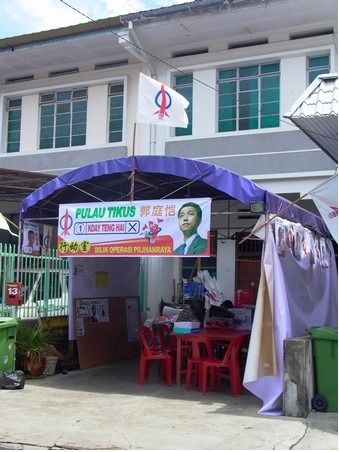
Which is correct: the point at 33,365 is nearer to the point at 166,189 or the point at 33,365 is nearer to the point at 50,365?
the point at 50,365

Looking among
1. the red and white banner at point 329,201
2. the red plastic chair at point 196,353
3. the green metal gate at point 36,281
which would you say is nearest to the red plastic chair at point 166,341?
the red plastic chair at point 196,353

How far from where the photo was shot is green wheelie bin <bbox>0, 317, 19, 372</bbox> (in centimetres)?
888

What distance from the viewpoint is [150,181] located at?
9977 millimetres

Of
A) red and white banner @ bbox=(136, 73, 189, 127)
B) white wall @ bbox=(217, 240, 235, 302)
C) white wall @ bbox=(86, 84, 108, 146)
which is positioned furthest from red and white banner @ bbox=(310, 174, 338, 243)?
white wall @ bbox=(86, 84, 108, 146)

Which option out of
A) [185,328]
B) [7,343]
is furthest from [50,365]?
[185,328]

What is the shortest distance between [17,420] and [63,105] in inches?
421

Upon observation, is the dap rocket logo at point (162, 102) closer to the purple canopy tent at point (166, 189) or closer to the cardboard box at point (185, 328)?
the purple canopy tent at point (166, 189)

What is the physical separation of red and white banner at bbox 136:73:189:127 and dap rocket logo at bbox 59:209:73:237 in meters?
2.07

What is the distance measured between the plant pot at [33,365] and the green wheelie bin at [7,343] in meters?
0.44

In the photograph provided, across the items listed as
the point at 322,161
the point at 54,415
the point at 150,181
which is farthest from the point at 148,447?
the point at 322,161

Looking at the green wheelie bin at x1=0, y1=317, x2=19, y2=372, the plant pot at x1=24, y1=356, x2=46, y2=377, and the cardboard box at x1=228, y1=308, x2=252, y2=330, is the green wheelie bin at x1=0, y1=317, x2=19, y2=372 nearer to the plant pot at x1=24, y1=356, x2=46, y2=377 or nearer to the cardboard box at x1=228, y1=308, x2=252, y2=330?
the plant pot at x1=24, y1=356, x2=46, y2=377

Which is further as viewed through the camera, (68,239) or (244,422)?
(68,239)

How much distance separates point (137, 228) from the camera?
848 cm

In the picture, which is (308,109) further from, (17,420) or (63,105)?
(63,105)
